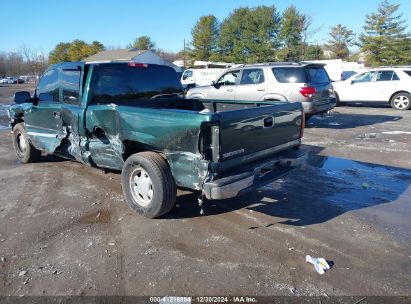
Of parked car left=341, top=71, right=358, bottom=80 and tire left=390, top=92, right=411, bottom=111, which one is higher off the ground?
parked car left=341, top=71, right=358, bottom=80

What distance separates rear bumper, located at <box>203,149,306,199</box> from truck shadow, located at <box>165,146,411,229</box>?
22.6 inches

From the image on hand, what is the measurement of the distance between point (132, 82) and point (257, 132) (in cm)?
230

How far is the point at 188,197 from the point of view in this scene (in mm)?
5223

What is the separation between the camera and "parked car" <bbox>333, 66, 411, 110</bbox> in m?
14.8

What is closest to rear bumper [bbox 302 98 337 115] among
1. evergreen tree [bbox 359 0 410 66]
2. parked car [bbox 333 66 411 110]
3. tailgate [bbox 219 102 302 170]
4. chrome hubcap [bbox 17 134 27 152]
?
tailgate [bbox 219 102 302 170]

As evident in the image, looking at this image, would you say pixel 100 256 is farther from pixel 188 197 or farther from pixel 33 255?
pixel 188 197

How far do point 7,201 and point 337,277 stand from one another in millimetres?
4578

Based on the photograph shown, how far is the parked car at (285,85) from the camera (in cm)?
1002

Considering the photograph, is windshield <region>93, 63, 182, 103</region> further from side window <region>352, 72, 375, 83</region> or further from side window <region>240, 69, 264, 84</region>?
side window <region>352, 72, 375, 83</region>

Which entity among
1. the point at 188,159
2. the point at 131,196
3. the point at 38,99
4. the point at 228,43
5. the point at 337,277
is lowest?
the point at 337,277

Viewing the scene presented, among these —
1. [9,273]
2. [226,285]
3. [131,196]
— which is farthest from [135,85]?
[226,285]

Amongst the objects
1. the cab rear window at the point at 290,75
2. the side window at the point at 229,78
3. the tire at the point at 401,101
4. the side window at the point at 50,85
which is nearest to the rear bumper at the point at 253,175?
the side window at the point at 50,85

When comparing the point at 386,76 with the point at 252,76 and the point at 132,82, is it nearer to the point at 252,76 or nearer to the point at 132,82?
the point at 252,76

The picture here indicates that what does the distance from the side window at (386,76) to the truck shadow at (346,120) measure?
2.46m
